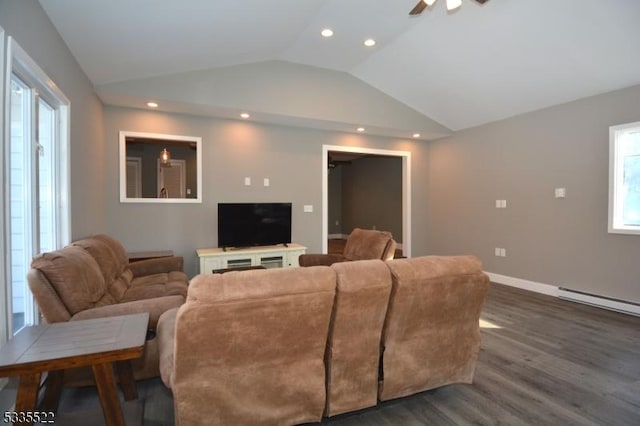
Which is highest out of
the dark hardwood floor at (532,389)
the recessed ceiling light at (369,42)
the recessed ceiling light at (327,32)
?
the recessed ceiling light at (369,42)

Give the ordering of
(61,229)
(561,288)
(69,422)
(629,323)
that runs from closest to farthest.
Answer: (69,422), (61,229), (629,323), (561,288)

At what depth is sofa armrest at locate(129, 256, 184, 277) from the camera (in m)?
3.75

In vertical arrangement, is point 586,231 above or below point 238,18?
below

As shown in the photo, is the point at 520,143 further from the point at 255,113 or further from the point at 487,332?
the point at 255,113

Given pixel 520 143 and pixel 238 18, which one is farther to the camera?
pixel 520 143

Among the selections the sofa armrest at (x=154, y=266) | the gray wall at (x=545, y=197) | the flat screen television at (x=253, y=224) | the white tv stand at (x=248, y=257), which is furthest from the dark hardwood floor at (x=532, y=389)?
the flat screen television at (x=253, y=224)

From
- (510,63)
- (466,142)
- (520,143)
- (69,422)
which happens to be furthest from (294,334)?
(466,142)

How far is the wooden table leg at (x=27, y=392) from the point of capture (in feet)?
4.67

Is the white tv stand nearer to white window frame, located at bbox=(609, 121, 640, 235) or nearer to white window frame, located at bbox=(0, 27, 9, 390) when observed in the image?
white window frame, located at bbox=(0, 27, 9, 390)

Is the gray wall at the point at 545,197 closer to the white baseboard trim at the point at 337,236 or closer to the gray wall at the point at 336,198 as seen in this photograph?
the white baseboard trim at the point at 337,236

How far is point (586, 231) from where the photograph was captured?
4383 mm

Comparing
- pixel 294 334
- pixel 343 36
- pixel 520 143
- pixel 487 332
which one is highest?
pixel 343 36

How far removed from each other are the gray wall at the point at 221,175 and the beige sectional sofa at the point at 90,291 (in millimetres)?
1719

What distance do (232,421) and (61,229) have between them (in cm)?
255
